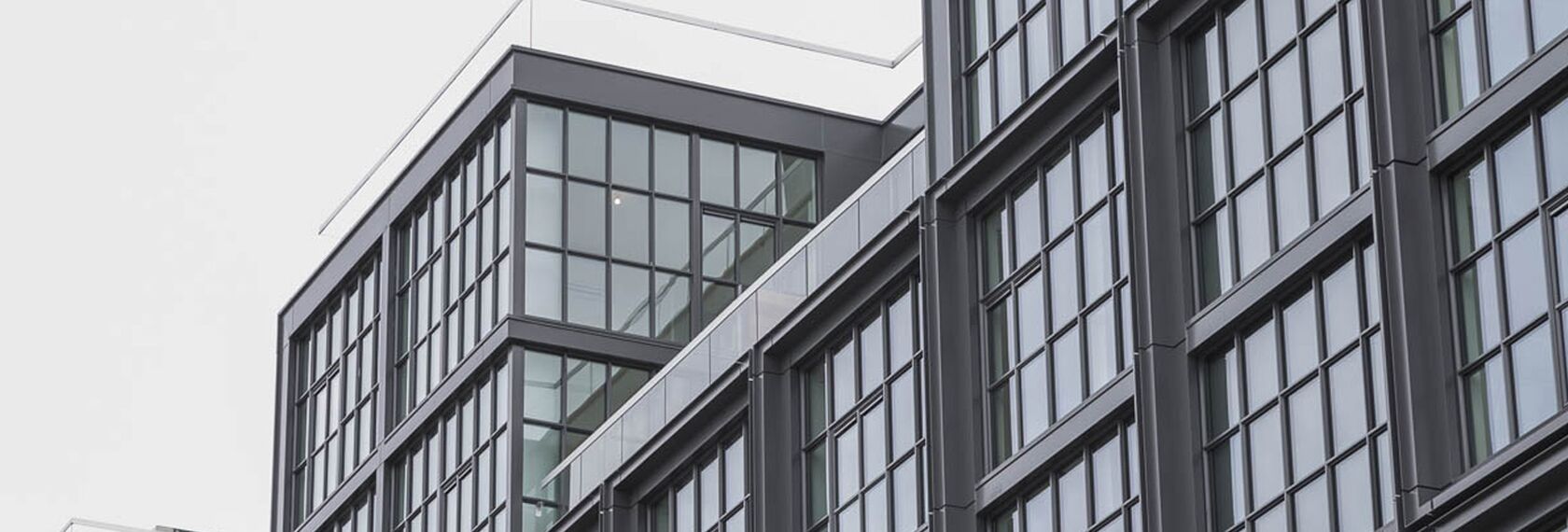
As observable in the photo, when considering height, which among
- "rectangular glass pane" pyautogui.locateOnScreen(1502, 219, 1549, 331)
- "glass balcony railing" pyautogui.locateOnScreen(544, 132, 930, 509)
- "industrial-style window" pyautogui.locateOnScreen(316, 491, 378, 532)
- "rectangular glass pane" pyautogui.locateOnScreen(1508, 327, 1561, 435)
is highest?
"industrial-style window" pyautogui.locateOnScreen(316, 491, 378, 532)

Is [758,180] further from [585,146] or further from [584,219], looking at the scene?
[584,219]

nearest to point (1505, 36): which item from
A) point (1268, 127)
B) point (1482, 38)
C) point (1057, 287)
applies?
point (1482, 38)

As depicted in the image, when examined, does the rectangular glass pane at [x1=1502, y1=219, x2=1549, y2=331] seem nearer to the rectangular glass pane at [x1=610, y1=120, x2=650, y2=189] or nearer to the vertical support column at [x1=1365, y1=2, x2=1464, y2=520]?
the vertical support column at [x1=1365, y1=2, x2=1464, y2=520]

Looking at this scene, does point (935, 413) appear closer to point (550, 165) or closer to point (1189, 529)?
point (1189, 529)

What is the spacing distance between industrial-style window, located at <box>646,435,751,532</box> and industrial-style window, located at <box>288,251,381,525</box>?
1366cm

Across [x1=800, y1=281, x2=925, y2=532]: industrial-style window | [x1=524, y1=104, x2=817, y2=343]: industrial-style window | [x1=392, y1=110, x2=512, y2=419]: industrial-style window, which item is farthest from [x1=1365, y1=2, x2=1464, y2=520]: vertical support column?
[x1=392, y1=110, x2=512, y2=419]: industrial-style window

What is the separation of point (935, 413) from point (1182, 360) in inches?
224

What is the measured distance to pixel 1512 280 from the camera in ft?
113

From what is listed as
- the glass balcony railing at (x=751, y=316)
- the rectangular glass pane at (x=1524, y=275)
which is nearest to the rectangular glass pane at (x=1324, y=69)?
the rectangular glass pane at (x=1524, y=275)

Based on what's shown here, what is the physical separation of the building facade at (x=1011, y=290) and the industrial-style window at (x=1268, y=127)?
56 mm

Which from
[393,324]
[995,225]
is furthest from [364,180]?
[995,225]

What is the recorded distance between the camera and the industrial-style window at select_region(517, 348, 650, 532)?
6066cm

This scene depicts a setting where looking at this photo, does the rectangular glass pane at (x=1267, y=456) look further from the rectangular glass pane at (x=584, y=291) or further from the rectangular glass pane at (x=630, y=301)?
the rectangular glass pane at (x=584, y=291)

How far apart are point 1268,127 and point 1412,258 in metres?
4.17
